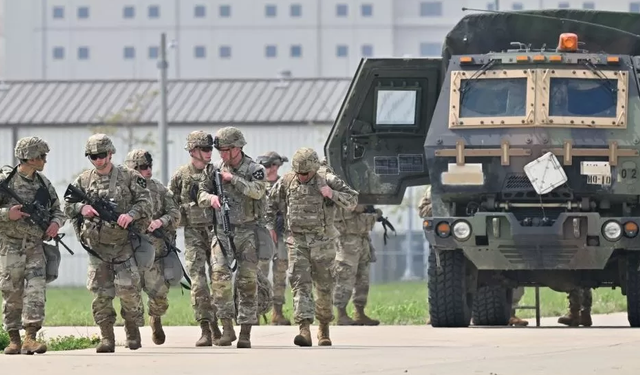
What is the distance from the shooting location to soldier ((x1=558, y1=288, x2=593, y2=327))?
21.2m

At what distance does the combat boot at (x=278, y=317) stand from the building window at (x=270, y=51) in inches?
3562

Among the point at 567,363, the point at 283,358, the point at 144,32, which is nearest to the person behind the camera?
the point at 567,363

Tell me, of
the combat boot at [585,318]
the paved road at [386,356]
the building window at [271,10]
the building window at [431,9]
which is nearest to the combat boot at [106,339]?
the paved road at [386,356]

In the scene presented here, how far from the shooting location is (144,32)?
113 m

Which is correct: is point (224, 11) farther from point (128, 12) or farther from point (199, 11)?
point (128, 12)

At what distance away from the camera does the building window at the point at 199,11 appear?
371 feet

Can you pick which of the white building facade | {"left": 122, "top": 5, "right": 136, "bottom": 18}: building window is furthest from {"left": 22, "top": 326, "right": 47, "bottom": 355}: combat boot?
{"left": 122, "top": 5, "right": 136, "bottom": 18}: building window

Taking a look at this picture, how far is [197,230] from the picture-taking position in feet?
56.2

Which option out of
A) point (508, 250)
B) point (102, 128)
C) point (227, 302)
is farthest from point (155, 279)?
point (102, 128)

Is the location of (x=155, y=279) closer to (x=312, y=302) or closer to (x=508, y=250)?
(x=312, y=302)

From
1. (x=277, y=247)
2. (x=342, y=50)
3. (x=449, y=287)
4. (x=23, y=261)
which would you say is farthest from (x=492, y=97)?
(x=342, y=50)

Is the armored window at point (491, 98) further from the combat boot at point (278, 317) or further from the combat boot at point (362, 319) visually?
the combat boot at point (278, 317)

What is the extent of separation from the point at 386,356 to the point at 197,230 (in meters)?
2.93

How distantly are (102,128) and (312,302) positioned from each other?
36.1 meters
